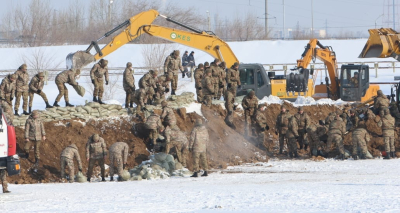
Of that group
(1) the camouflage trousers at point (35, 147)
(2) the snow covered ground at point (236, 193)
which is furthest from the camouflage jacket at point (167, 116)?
(1) the camouflage trousers at point (35, 147)

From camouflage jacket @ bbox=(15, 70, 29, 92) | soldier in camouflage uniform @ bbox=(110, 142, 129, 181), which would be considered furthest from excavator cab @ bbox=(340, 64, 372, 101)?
soldier in camouflage uniform @ bbox=(110, 142, 129, 181)

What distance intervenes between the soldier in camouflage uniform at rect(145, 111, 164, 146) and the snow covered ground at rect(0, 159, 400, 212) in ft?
9.71

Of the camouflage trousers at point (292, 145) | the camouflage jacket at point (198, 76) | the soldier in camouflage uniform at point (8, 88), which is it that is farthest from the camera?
the camouflage jacket at point (198, 76)

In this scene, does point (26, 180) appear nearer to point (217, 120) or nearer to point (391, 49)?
point (217, 120)

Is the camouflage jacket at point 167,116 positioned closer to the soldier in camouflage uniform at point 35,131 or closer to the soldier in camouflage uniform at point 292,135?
the soldier in camouflage uniform at point 35,131

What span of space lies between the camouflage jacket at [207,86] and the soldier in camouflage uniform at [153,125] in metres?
3.38

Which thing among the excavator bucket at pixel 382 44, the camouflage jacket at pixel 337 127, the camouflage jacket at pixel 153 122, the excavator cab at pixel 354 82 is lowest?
the camouflage jacket at pixel 337 127

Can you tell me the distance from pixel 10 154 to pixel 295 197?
562 centimetres

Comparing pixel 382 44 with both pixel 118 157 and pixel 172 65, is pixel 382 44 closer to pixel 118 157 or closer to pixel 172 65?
pixel 172 65

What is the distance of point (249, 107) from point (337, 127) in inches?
135

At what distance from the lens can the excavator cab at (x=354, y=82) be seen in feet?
103

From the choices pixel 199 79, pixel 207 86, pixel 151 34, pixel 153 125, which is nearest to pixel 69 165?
pixel 153 125

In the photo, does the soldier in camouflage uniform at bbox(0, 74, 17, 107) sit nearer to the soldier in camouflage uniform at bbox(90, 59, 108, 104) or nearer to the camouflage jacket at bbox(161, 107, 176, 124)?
the soldier in camouflage uniform at bbox(90, 59, 108, 104)

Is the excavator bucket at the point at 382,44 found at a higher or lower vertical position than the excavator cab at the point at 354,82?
higher
